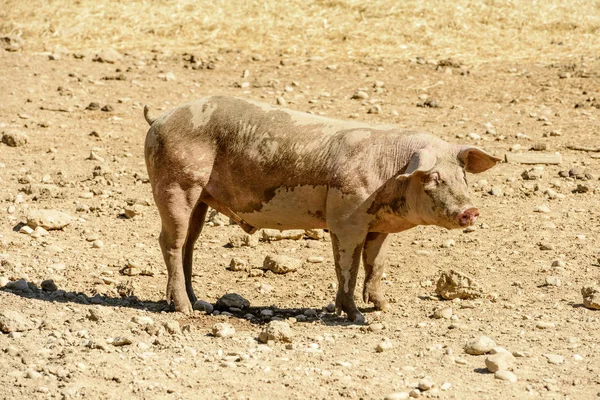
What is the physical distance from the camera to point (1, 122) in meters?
Result: 13.2

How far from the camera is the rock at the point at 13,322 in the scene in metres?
6.83

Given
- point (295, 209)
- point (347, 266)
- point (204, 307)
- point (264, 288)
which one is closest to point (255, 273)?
point (264, 288)

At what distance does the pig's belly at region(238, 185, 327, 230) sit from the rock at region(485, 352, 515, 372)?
179 centimetres

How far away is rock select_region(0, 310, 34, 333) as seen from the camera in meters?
6.83

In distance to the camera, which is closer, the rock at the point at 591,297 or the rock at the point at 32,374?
the rock at the point at 32,374

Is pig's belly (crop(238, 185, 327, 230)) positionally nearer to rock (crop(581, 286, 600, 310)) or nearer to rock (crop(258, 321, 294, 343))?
rock (crop(258, 321, 294, 343))

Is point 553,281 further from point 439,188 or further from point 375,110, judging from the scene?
point 375,110

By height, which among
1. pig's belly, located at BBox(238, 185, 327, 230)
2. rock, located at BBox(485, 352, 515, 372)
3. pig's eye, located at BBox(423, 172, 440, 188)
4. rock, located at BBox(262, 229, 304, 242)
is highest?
pig's eye, located at BBox(423, 172, 440, 188)

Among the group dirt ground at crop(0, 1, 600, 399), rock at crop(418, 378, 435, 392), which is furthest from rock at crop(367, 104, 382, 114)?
rock at crop(418, 378, 435, 392)

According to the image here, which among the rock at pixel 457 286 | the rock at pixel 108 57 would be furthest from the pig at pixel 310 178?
the rock at pixel 108 57

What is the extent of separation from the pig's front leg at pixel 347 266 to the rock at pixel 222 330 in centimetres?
89

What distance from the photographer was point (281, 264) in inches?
351

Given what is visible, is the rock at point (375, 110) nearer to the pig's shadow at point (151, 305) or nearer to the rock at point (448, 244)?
the rock at point (448, 244)

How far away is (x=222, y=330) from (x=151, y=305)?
1.25 meters
